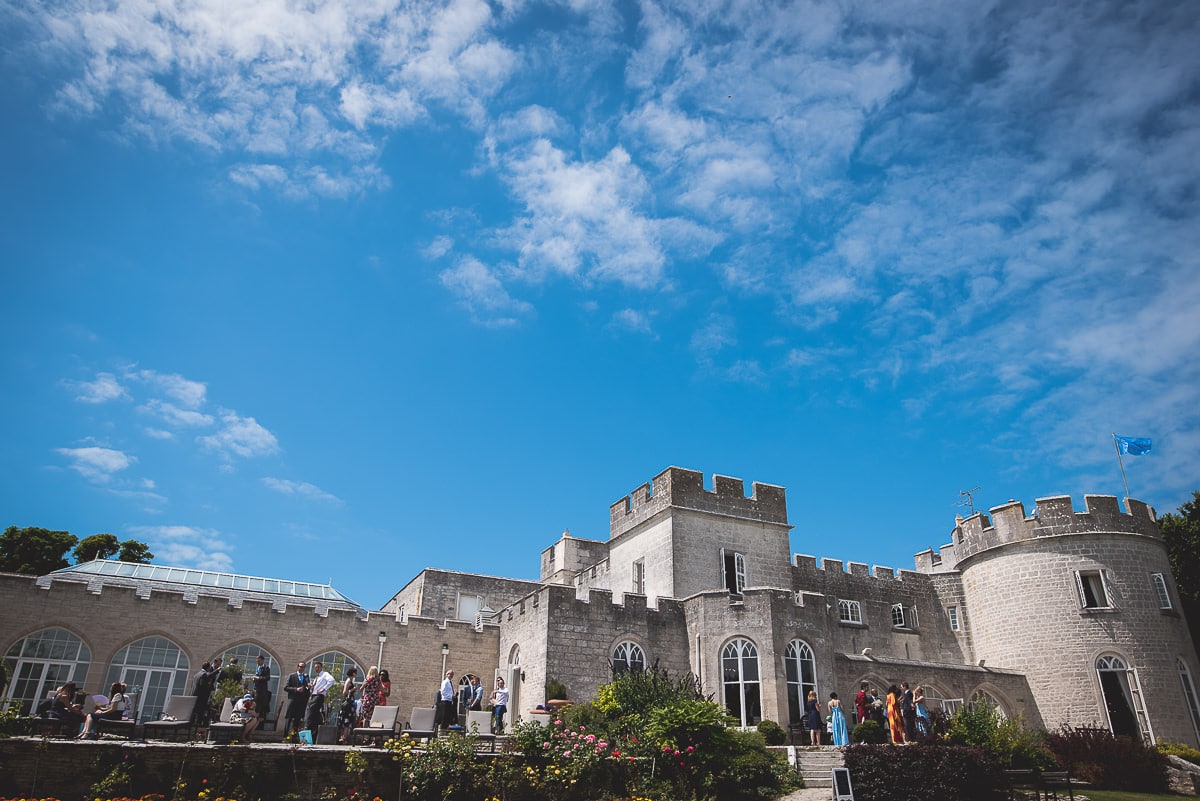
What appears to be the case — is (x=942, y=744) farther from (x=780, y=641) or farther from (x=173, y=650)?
(x=173, y=650)

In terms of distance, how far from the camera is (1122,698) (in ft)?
84.7

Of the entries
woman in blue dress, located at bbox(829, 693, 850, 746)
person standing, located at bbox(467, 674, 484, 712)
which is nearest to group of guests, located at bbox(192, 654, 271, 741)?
person standing, located at bbox(467, 674, 484, 712)

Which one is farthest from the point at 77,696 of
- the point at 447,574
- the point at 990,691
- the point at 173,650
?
the point at 990,691

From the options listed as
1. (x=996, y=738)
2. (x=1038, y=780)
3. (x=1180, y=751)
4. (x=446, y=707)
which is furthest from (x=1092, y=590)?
(x=446, y=707)

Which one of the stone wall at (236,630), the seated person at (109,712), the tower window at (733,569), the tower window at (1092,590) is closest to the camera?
the seated person at (109,712)

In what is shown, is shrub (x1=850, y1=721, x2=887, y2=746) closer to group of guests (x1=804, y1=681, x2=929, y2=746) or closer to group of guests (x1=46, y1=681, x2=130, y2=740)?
group of guests (x1=804, y1=681, x2=929, y2=746)

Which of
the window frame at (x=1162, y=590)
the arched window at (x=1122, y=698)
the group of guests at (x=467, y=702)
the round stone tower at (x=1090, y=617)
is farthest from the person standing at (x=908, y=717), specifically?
the window frame at (x=1162, y=590)

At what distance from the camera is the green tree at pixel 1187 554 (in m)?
30.4

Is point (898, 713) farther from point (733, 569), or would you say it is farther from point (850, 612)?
point (850, 612)

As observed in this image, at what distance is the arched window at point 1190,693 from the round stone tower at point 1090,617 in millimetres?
34

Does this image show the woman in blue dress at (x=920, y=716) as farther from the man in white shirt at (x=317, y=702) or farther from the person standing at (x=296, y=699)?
the person standing at (x=296, y=699)

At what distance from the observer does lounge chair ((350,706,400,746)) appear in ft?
48.4

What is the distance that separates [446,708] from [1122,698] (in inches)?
857

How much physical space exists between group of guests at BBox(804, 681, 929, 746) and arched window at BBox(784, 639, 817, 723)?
101 cm
